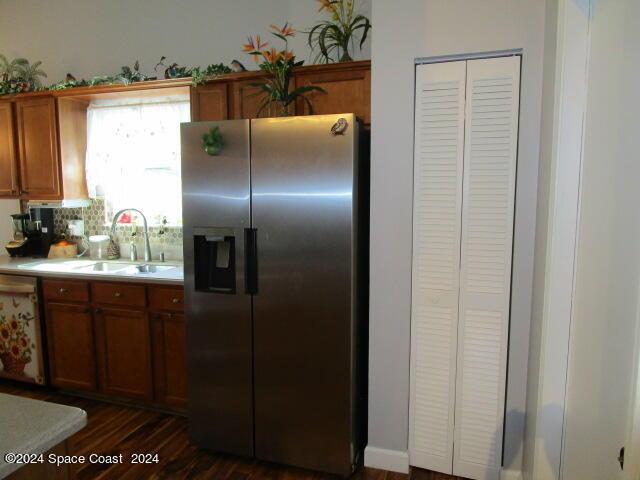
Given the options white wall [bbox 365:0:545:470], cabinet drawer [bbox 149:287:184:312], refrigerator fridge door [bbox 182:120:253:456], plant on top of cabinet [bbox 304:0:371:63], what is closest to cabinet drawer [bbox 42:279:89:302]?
cabinet drawer [bbox 149:287:184:312]

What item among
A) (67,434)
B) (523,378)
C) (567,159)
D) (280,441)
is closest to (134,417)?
(280,441)

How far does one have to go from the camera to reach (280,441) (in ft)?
7.62

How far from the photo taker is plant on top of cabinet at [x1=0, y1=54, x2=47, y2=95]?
11.6ft

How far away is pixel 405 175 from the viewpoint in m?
2.18

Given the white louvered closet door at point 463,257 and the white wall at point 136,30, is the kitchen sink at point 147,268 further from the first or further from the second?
the white louvered closet door at point 463,257

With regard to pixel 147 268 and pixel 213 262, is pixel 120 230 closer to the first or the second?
pixel 147 268

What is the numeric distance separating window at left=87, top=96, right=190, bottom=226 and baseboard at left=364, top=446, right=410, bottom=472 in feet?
7.09

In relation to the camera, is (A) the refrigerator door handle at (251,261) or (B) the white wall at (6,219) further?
(B) the white wall at (6,219)

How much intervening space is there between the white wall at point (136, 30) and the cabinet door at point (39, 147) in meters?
0.49

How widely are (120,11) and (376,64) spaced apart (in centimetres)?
248

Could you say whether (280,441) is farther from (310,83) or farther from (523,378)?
(310,83)

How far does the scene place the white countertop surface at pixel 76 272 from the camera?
9.18 feet

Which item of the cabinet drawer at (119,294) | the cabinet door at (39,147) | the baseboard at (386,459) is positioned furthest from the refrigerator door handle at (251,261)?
the cabinet door at (39,147)

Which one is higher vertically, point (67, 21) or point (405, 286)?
point (67, 21)
